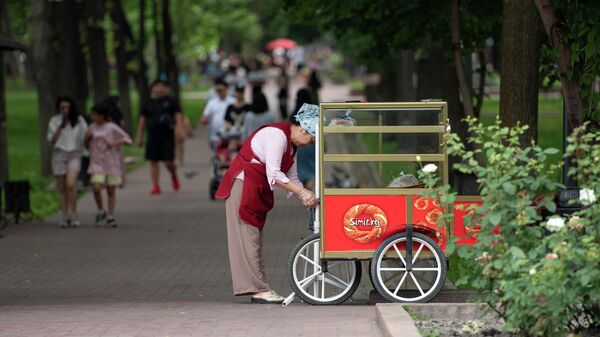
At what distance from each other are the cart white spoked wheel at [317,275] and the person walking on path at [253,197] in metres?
0.28

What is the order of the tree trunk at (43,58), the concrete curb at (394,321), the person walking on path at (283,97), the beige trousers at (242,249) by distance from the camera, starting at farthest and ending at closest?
the person walking on path at (283,97) < the tree trunk at (43,58) < the beige trousers at (242,249) < the concrete curb at (394,321)

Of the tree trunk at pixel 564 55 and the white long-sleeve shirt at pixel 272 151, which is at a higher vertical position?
the tree trunk at pixel 564 55

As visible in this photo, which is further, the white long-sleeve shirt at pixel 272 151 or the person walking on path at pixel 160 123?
the person walking on path at pixel 160 123

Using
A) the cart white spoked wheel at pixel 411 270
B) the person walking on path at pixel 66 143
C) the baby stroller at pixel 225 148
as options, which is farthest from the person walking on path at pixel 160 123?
the cart white spoked wheel at pixel 411 270

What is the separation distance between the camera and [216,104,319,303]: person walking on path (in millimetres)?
10656

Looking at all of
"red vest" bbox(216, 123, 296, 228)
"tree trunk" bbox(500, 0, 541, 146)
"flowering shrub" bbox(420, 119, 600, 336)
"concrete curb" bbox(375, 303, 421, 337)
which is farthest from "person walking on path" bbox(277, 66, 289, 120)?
"flowering shrub" bbox(420, 119, 600, 336)

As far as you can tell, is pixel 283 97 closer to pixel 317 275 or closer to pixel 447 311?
pixel 317 275

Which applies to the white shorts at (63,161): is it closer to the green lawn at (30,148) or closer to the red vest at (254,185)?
the green lawn at (30,148)

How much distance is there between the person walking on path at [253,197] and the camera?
1066cm

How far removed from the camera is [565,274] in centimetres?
733

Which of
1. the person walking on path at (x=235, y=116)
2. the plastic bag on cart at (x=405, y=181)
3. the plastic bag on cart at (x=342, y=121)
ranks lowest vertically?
the person walking on path at (x=235, y=116)

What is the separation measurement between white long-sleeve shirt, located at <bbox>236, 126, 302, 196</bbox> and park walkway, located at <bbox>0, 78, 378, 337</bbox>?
96 centimetres

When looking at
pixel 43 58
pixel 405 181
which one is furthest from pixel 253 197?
pixel 43 58

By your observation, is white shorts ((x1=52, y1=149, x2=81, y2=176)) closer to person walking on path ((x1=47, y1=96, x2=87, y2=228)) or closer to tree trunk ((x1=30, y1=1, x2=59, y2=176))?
person walking on path ((x1=47, y1=96, x2=87, y2=228))
